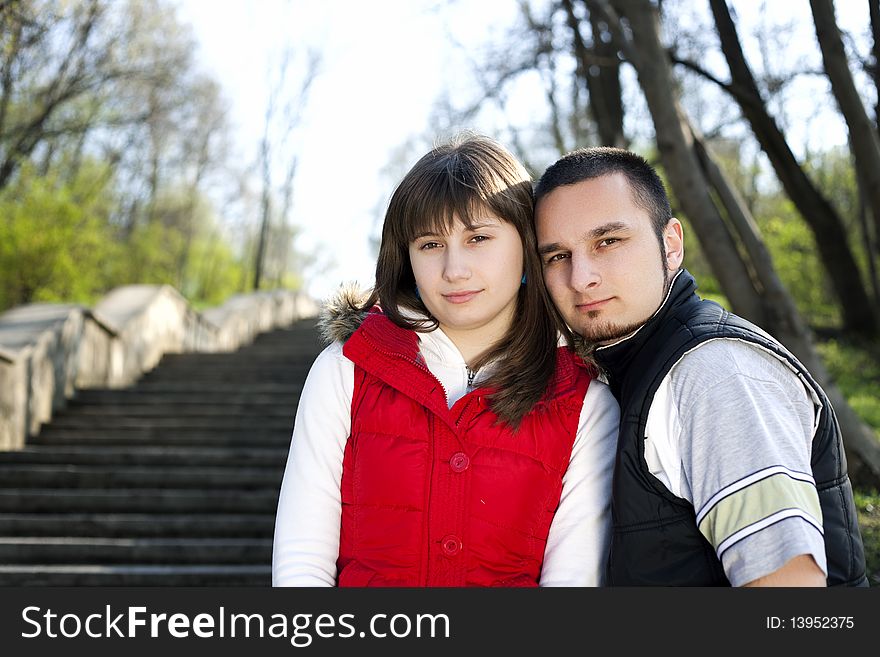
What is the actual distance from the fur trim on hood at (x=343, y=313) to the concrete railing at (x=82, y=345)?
6.10 m

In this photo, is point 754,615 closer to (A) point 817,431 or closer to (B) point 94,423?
(A) point 817,431

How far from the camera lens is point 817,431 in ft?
6.81

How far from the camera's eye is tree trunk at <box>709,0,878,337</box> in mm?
7617

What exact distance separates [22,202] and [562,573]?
49.9ft

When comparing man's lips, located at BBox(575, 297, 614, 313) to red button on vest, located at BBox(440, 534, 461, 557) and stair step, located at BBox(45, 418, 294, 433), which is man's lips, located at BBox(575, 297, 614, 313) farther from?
stair step, located at BBox(45, 418, 294, 433)

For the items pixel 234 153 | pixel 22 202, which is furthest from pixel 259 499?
pixel 234 153

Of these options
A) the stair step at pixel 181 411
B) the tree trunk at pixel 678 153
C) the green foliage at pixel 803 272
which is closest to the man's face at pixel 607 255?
the tree trunk at pixel 678 153

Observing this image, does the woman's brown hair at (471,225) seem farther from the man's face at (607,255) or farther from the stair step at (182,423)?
the stair step at (182,423)

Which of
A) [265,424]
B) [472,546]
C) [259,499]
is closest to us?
[472,546]

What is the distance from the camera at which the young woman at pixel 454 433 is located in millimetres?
2219

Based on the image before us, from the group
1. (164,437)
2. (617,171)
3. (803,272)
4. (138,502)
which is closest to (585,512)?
(617,171)

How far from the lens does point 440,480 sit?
2.22 metres

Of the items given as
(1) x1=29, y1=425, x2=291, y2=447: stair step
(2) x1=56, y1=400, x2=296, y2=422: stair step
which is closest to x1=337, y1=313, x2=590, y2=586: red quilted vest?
(1) x1=29, y1=425, x2=291, y2=447: stair step

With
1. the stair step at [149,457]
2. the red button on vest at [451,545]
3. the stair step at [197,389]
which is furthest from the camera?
the stair step at [197,389]
